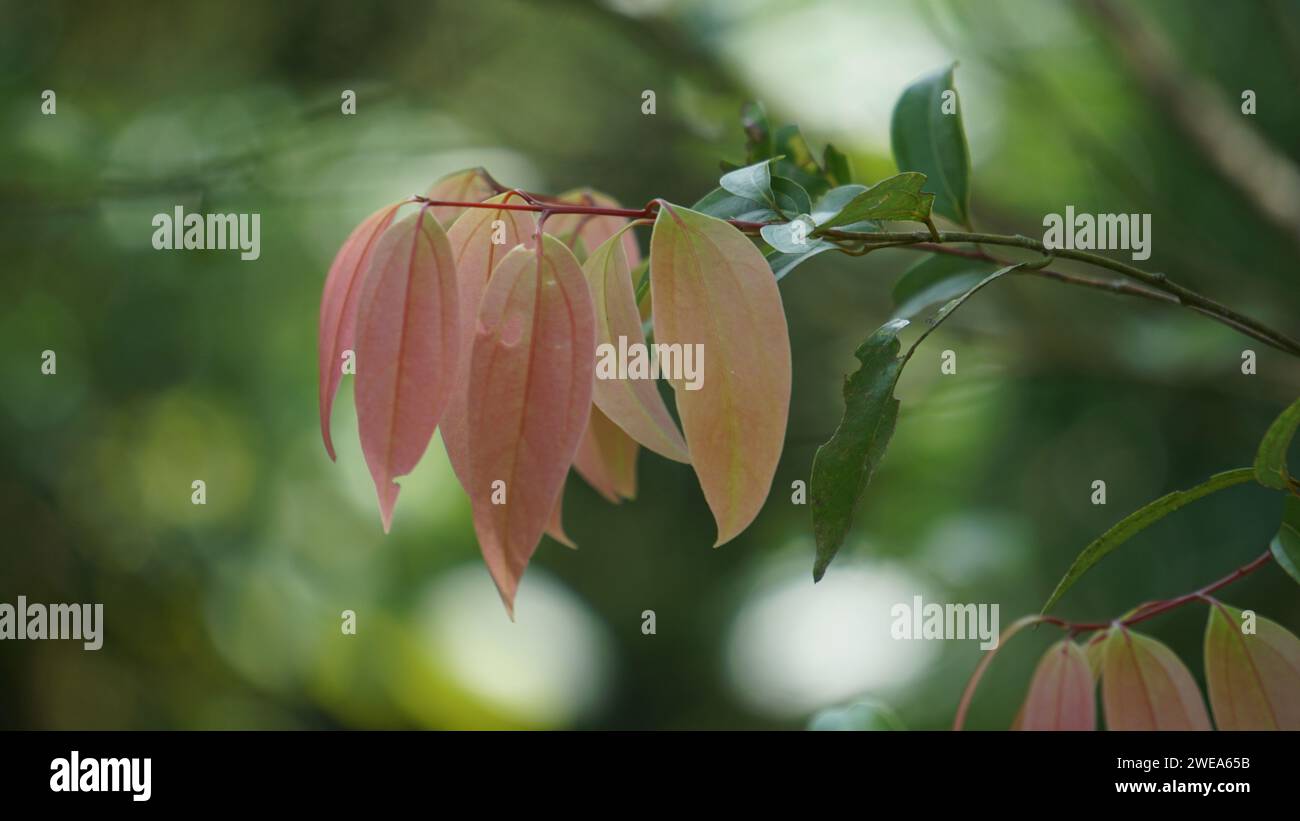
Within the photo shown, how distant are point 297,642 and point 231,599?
104mm

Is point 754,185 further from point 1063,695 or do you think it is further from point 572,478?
point 572,478

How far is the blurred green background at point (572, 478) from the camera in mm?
1000

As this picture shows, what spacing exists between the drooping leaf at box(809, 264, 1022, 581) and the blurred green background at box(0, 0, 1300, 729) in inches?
25.3

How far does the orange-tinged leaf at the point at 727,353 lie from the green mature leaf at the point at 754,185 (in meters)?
0.02

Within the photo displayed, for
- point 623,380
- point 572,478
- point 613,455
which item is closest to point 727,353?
point 623,380

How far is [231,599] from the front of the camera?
142 centimetres

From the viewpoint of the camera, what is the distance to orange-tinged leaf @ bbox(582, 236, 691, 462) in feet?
0.91

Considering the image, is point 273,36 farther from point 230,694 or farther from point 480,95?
point 230,694

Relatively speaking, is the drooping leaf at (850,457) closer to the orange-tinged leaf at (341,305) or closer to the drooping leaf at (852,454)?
the drooping leaf at (852,454)

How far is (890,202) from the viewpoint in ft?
0.88

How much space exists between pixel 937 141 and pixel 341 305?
222mm

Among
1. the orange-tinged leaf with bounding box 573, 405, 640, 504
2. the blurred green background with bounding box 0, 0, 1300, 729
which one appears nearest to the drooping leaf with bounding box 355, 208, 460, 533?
the orange-tinged leaf with bounding box 573, 405, 640, 504

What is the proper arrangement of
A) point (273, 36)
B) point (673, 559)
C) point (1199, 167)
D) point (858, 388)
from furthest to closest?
point (673, 559), point (273, 36), point (1199, 167), point (858, 388)
